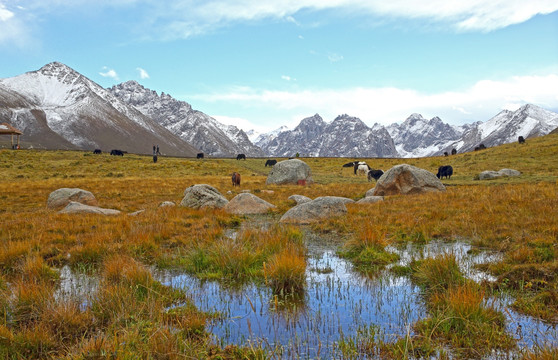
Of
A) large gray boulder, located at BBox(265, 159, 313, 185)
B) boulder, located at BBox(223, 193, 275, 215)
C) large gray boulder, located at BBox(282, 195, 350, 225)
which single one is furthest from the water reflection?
large gray boulder, located at BBox(265, 159, 313, 185)

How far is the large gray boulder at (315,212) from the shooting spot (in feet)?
46.1

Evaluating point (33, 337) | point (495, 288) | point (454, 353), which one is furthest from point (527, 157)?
point (33, 337)

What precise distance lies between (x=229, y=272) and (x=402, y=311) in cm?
357

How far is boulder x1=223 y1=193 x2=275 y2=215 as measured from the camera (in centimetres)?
1711

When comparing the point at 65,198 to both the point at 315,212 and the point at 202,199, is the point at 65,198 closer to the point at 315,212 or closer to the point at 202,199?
the point at 202,199

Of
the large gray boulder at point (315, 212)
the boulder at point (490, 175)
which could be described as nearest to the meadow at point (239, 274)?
the large gray boulder at point (315, 212)

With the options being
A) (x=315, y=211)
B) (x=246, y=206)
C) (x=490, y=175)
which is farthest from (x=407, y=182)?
(x=490, y=175)

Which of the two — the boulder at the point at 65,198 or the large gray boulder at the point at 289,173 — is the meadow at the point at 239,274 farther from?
the large gray boulder at the point at 289,173

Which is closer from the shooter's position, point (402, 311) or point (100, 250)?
point (402, 311)

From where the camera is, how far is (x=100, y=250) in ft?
28.8

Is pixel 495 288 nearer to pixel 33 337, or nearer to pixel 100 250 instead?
pixel 33 337

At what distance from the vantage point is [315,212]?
14.4 m

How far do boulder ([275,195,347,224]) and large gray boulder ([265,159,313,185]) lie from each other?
1807 cm

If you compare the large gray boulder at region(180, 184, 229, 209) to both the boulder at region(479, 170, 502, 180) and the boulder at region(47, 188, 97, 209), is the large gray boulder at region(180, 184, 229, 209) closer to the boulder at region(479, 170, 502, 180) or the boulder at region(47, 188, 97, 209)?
the boulder at region(47, 188, 97, 209)
